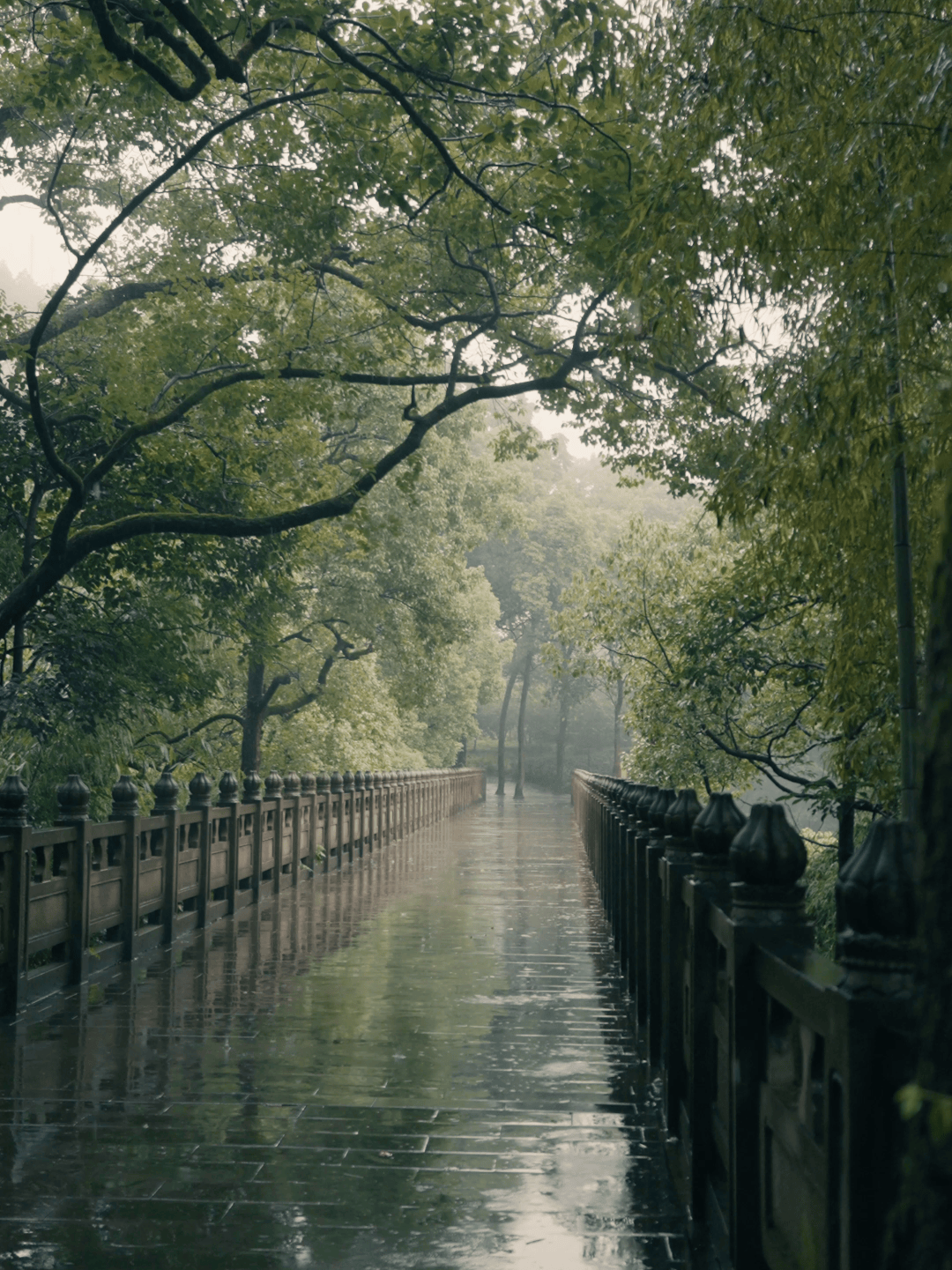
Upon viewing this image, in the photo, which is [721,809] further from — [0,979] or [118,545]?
[118,545]

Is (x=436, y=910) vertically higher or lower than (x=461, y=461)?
lower

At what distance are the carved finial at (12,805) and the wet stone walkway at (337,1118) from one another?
1.06 meters

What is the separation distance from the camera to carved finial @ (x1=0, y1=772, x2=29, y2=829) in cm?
715

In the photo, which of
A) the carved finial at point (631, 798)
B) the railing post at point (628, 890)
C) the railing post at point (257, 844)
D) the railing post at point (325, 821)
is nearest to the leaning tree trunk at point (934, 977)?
the railing post at point (628, 890)

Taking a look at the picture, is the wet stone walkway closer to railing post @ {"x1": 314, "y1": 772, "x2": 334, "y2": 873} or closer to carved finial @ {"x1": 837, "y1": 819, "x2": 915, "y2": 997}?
carved finial @ {"x1": 837, "y1": 819, "x2": 915, "y2": 997}

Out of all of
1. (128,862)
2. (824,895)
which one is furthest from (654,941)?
(824,895)

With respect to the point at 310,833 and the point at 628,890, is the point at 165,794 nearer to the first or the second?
the point at 628,890

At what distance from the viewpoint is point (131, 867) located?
911 cm

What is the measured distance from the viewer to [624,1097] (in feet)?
18.7

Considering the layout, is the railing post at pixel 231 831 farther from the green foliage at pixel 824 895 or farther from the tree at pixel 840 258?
the tree at pixel 840 258

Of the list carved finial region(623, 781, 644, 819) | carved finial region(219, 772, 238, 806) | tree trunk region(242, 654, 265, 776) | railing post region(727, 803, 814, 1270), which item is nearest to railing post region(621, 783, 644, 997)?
carved finial region(623, 781, 644, 819)

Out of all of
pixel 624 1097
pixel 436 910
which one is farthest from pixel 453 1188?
pixel 436 910

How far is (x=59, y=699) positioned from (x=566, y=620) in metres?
8.51

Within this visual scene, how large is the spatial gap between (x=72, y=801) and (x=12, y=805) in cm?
94
